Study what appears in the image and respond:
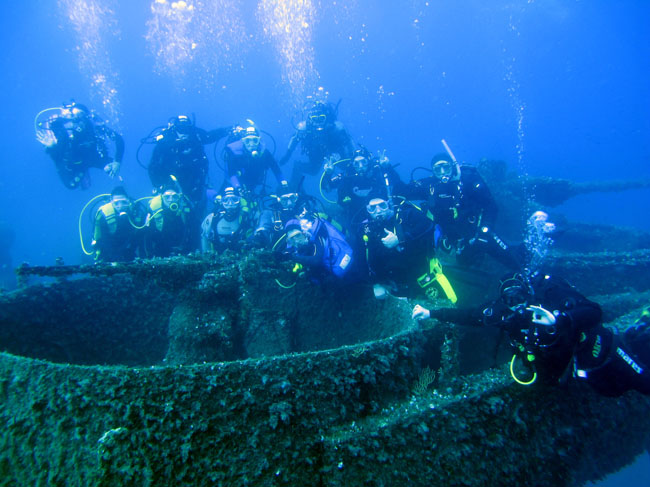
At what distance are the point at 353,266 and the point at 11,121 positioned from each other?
159 meters

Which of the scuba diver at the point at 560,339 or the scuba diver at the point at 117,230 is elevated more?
the scuba diver at the point at 117,230

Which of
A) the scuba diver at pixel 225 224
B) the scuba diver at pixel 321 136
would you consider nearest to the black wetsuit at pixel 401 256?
the scuba diver at pixel 225 224

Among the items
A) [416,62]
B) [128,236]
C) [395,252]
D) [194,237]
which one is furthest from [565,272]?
[416,62]

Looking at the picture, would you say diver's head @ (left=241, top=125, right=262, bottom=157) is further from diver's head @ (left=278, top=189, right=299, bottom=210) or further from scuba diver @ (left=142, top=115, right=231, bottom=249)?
diver's head @ (left=278, top=189, right=299, bottom=210)

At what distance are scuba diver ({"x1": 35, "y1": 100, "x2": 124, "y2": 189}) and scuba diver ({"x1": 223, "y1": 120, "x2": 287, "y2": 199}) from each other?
318 cm

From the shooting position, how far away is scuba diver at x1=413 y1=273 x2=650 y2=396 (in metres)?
2.94

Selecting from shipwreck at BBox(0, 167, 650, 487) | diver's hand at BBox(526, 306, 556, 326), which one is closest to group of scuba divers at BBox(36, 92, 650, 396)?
diver's hand at BBox(526, 306, 556, 326)

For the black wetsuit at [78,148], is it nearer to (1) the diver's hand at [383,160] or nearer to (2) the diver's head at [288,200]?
(2) the diver's head at [288,200]

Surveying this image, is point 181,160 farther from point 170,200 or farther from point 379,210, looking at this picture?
point 379,210

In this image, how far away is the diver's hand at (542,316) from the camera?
2.97 meters

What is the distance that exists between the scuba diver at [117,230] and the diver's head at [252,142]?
12.5 ft

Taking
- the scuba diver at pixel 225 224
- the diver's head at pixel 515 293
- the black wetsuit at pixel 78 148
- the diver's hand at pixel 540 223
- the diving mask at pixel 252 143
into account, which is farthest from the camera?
the diving mask at pixel 252 143

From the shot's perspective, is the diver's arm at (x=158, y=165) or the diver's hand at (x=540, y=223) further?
the diver's arm at (x=158, y=165)

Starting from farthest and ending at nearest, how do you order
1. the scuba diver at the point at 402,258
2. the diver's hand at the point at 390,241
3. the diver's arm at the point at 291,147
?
the diver's arm at the point at 291,147 < the scuba diver at the point at 402,258 < the diver's hand at the point at 390,241
